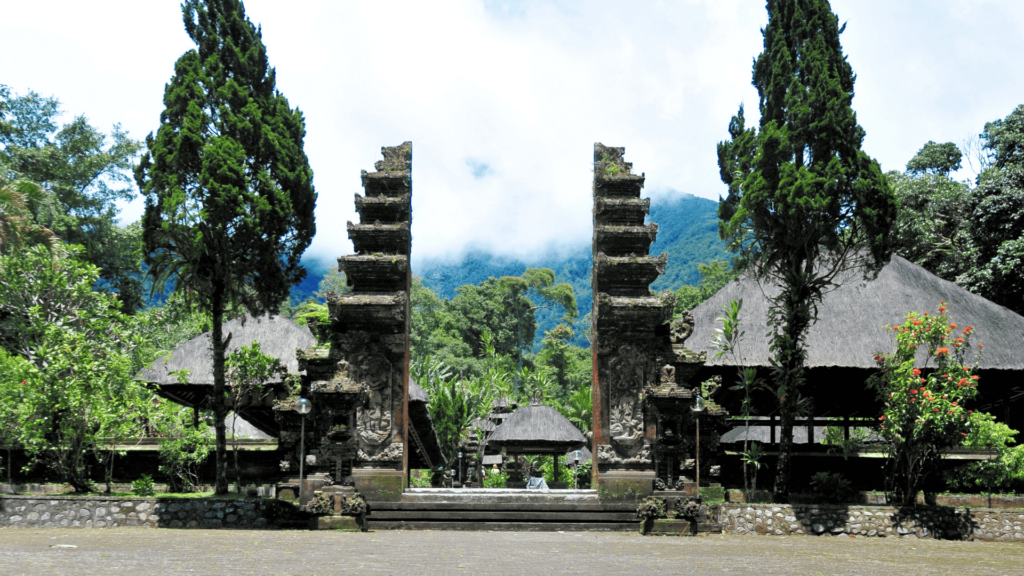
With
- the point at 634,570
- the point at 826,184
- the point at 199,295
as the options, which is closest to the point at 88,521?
the point at 199,295

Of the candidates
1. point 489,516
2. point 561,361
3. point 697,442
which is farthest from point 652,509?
point 561,361

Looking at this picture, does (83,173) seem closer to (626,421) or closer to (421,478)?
(421,478)

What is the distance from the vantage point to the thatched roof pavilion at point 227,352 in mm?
20469

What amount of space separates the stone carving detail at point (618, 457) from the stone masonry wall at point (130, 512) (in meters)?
5.66

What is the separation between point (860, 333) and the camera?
19.4 meters

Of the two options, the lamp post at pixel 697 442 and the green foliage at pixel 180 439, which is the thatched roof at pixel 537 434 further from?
the lamp post at pixel 697 442

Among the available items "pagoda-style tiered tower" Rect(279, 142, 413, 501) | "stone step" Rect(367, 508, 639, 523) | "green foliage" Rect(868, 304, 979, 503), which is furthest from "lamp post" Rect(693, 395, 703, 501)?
"pagoda-style tiered tower" Rect(279, 142, 413, 501)

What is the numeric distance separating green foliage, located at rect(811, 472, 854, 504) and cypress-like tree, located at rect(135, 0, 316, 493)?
11.5 meters

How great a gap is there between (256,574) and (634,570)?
142 inches

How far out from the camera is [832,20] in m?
16.0

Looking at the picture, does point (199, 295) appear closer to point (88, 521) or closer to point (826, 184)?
point (88, 521)

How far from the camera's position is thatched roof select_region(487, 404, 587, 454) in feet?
75.1

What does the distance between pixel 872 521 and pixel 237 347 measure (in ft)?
50.0

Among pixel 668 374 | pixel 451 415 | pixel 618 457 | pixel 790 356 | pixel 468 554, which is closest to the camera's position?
pixel 468 554
